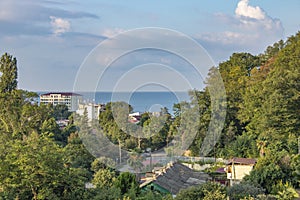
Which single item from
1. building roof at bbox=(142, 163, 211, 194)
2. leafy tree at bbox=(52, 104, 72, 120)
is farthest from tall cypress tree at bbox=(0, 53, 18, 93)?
leafy tree at bbox=(52, 104, 72, 120)

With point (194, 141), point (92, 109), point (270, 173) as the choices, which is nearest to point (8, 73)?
point (92, 109)

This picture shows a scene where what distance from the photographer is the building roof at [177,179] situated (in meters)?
13.2

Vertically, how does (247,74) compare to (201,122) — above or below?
above

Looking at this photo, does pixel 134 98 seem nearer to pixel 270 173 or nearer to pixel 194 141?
pixel 194 141

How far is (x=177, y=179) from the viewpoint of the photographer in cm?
1458

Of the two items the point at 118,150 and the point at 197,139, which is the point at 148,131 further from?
the point at 197,139

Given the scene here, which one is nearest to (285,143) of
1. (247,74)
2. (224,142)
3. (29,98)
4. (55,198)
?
(224,142)

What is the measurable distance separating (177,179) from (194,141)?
6662mm

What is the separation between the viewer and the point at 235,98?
22250 mm

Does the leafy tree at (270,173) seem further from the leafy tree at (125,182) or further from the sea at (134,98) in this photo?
the sea at (134,98)

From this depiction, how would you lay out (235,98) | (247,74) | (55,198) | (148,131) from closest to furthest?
(55,198)
(148,131)
(235,98)
(247,74)

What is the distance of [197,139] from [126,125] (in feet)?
15.2

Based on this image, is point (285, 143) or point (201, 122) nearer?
point (285, 143)

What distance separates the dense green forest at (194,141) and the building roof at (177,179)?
1.56 metres
